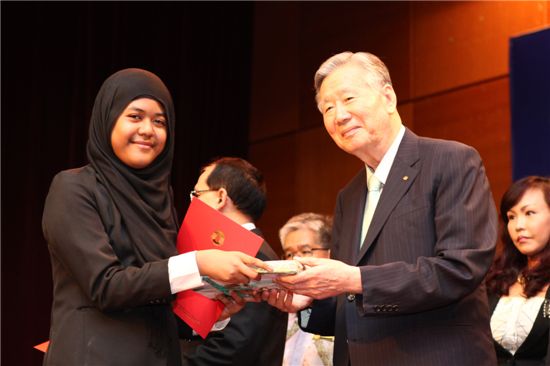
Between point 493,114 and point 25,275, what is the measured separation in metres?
3.66

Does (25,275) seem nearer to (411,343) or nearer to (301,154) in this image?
(301,154)

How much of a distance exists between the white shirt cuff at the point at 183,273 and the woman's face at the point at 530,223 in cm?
194

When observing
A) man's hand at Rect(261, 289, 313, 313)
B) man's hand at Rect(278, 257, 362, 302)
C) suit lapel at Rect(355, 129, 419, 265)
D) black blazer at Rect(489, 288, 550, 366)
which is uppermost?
suit lapel at Rect(355, 129, 419, 265)

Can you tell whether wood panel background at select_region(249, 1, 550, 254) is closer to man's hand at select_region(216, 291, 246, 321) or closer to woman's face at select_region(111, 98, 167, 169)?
man's hand at select_region(216, 291, 246, 321)

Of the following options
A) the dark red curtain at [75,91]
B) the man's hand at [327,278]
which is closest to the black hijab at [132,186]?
the man's hand at [327,278]

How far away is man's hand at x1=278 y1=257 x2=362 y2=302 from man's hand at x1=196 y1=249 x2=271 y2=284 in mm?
100

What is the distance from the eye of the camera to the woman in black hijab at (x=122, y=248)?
92.4 inches

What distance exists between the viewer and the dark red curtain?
6508 millimetres

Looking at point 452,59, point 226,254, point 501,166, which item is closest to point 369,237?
point 226,254

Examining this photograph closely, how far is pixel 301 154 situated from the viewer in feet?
24.2

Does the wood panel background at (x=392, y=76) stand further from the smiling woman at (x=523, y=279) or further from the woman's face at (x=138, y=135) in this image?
the woman's face at (x=138, y=135)

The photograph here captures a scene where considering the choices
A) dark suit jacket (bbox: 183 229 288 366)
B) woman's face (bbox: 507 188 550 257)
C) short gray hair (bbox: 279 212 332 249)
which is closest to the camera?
dark suit jacket (bbox: 183 229 288 366)

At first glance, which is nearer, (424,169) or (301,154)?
(424,169)

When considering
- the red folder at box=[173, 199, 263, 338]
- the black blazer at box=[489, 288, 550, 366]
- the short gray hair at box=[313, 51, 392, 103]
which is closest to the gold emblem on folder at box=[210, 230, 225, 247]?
the red folder at box=[173, 199, 263, 338]
